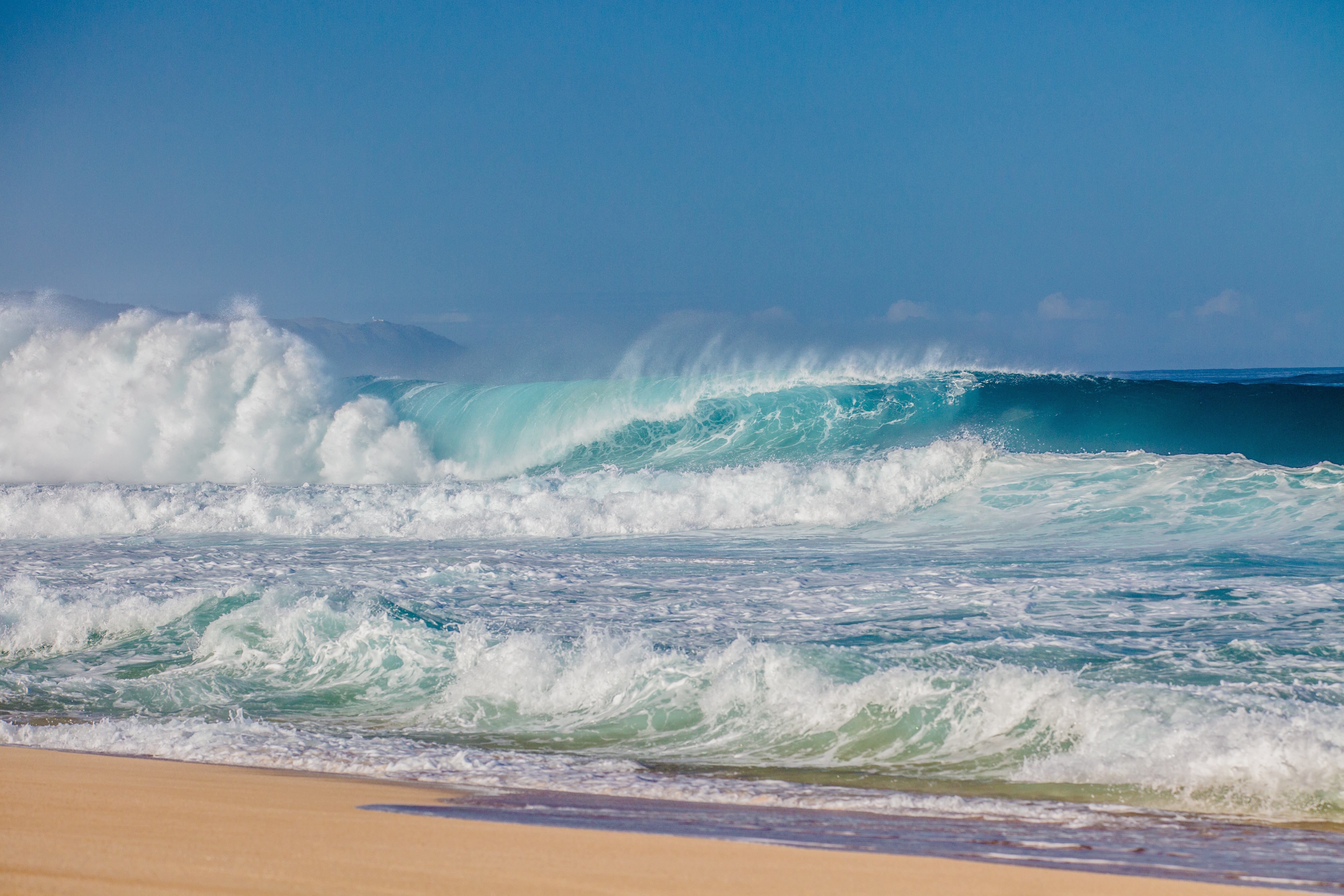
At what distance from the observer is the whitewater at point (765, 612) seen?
165 inches

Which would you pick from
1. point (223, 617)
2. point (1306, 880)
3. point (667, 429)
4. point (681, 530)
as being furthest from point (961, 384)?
point (1306, 880)

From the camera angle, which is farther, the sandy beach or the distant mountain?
the distant mountain

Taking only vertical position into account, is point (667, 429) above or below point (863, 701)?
above

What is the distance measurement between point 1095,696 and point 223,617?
5701mm

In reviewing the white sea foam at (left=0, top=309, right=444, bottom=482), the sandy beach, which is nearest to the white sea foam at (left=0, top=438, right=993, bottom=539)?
the white sea foam at (left=0, top=309, right=444, bottom=482)

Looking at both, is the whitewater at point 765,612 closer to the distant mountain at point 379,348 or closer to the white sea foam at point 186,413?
the white sea foam at point 186,413

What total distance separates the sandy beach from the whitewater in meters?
1.07

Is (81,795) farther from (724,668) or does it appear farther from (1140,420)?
(1140,420)

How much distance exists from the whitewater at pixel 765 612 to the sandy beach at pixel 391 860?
3.51ft

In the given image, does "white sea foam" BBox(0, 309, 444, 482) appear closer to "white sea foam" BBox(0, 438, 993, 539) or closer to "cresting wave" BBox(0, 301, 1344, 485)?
"cresting wave" BBox(0, 301, 1344, 485)

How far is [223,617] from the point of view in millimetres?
6930

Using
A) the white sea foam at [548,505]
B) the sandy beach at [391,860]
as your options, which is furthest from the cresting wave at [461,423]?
the sandy beach at [391,860]

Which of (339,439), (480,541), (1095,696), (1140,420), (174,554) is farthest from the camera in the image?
(339,439)

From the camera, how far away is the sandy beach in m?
2.11
